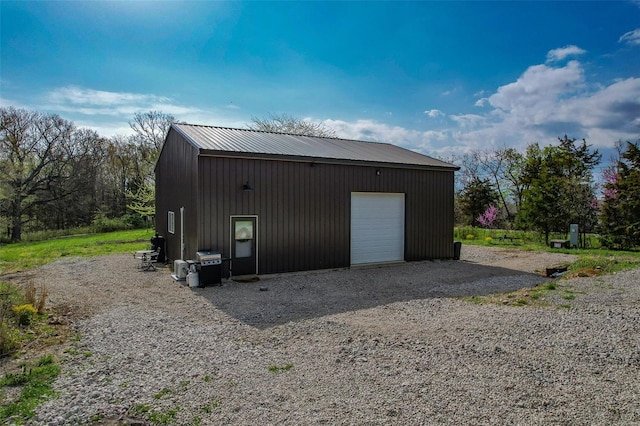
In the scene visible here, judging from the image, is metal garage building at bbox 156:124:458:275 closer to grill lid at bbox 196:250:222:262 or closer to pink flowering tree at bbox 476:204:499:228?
grill lid at bbox 196:250:222:262

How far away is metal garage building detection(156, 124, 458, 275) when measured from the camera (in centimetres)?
849

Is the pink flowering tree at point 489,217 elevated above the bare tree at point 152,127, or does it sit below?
below

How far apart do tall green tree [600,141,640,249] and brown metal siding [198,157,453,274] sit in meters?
9.04

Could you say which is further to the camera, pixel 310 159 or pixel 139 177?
pixel 139 177

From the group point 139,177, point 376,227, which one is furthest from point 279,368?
point 139,177

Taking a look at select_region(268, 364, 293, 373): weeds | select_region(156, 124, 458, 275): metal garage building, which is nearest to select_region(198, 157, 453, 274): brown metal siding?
select_region(156, 124, 458, 275): metal garage building

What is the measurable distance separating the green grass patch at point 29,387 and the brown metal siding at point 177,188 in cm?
473

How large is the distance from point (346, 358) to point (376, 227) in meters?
7.03

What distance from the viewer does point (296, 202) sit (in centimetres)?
938

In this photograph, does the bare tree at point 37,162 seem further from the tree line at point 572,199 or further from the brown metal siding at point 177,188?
the tree line at point 572,199

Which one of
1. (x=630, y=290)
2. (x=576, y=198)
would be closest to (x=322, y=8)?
(x=630, y=290)

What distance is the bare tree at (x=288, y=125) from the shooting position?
25380 mm

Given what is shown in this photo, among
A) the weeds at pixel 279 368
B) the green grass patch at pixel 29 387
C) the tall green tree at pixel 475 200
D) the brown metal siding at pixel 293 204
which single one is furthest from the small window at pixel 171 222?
the tall green tree at pixel 475 200

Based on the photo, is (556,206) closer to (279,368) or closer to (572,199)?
(572,199)
